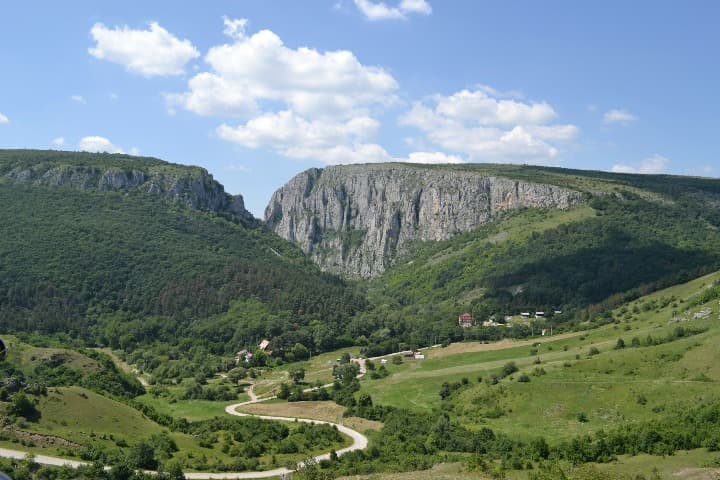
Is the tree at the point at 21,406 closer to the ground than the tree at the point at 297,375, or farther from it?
farther from it

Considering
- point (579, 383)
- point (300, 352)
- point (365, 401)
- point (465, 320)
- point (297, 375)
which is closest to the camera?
point (579, 383)

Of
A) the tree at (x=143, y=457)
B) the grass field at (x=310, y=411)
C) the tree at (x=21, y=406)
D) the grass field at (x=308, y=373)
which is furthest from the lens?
the grass field at (x=308, y=373)

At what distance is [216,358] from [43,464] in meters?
95.6

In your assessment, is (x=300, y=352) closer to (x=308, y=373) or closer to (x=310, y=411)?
(x=308, y=373)

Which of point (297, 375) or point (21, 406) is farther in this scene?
point (297, 375)

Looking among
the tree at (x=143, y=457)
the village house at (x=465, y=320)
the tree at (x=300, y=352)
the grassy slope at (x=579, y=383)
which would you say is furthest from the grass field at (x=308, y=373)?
the tree at (x=143, y=457)

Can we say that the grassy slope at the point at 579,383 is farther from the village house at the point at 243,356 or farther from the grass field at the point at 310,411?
the village house at the point at 243,356

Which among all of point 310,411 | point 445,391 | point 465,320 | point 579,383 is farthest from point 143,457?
point 465,320

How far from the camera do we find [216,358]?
14988cm

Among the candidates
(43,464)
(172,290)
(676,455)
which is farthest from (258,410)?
(172,290)

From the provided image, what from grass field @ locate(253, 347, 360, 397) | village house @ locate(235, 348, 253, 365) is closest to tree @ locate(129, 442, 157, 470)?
grass field @ locate(253, 347, 360, 397)

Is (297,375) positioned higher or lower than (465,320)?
lower

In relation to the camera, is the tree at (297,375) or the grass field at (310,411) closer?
the grass field at (310,411)

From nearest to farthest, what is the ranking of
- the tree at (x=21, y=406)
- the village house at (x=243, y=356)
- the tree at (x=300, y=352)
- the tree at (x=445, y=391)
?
the tree at (x=21, y=406) < the tree at (x=445, y=391) < the village house at (x=243, y=356) < the tree at (x=300, y=352)
